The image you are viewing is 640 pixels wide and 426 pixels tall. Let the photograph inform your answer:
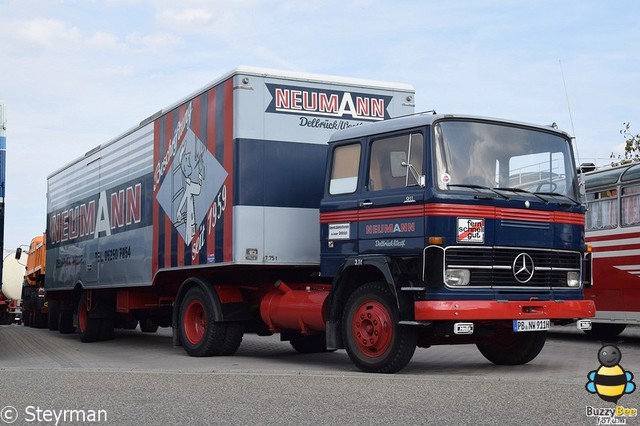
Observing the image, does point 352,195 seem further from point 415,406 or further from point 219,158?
point 415,406

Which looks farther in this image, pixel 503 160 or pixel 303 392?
pixel 503 160

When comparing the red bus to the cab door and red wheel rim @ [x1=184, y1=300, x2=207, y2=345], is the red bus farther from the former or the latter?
red wheel rim @ [x1=184, y1=300, x2=207, y2=345]

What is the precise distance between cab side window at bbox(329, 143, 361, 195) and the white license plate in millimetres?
2456

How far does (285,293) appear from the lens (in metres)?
13.0

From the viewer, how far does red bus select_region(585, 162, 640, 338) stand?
52.6ft

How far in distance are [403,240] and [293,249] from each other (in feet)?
8.11

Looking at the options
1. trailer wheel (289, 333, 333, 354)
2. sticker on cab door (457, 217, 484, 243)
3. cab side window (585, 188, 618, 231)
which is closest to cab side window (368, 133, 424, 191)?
sticker on cab door (457, 217, 484, 243)

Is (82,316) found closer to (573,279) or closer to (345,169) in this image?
(345,169)

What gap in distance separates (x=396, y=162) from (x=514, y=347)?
292 centimetres

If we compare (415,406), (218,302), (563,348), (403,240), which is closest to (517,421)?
(415,406)

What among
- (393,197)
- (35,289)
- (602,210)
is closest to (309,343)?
(393,197)

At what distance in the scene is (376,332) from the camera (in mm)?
10914

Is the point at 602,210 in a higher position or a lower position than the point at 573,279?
higher

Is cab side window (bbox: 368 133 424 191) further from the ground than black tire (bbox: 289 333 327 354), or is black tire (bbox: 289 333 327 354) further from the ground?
cab side window (bbox: 368 133 424 191)
